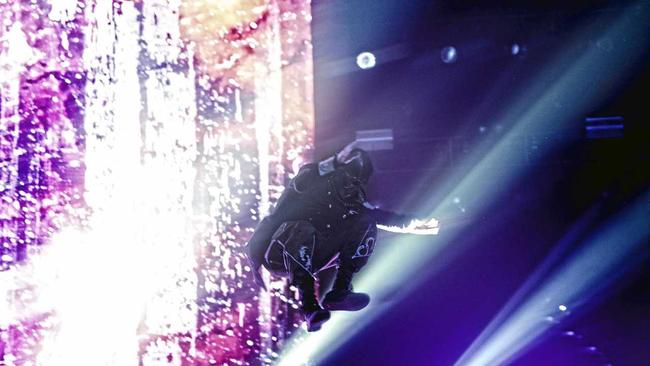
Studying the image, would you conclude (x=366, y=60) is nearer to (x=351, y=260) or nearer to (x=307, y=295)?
(x=351, y=260)

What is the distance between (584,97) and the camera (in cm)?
270

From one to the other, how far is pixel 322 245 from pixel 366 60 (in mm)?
1258

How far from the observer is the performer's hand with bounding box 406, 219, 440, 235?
2182mm

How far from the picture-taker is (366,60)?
2.76 m

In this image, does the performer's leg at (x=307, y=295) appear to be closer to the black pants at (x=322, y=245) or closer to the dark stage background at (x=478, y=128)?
the black pants at (x=322, y=245)

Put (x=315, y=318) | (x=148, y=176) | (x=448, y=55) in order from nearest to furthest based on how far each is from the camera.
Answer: (x=315, y=318) → (x=448, y=55) → (x=148, y=176)

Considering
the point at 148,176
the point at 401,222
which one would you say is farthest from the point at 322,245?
the point at 148,176

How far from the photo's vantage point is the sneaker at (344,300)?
1.97m

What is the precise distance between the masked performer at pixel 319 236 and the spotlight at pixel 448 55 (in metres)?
1.09

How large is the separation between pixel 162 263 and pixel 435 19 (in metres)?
2.12

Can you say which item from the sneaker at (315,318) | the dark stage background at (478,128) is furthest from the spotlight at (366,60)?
the sneaker at (315,318)

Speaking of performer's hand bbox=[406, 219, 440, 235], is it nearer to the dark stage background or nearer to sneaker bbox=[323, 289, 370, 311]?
sneaker bbox=[323, 289, 370, 311]

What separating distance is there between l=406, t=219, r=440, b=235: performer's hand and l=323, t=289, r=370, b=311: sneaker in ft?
1.30

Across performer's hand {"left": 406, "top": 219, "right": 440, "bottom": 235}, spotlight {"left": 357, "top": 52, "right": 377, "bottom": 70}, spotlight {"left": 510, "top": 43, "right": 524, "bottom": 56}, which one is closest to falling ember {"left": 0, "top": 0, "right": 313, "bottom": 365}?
spotlight {"left": 357, "top": 52, "right": 377, "bottom": 70}
